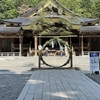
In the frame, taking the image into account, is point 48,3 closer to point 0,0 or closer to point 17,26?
point 17,26

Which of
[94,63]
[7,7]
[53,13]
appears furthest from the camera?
[7,7]

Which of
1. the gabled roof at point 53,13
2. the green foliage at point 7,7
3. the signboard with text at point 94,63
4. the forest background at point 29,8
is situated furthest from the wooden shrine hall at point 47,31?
the green foliage at point 7,7

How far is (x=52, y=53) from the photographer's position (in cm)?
2559

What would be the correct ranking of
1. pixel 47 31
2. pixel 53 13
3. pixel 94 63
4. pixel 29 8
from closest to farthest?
1. pixel 94 63
2. pixel 47 31
3. pixel 53 13
4. pixel 29 8

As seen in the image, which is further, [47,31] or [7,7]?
[7,7]

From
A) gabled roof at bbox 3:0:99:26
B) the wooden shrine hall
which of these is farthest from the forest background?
gabled roof at bbox 3:0:99:26

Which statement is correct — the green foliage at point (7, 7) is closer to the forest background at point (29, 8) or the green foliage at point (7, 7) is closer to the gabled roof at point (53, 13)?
the forest background at point (29, 8)

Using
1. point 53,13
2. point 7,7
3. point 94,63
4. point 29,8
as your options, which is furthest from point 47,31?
point 7,7

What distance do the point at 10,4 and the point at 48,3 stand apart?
25580mm

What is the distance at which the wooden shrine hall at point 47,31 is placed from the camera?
24.1 m

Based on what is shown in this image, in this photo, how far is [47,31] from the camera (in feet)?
78.4

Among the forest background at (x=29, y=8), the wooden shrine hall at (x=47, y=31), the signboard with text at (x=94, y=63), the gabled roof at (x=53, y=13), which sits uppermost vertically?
the forest background at (x=29, y=8)

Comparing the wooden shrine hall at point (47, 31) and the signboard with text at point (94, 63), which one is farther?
the wooden shrine hall at point (47, 31)

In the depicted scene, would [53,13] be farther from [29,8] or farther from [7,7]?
[7,7]
